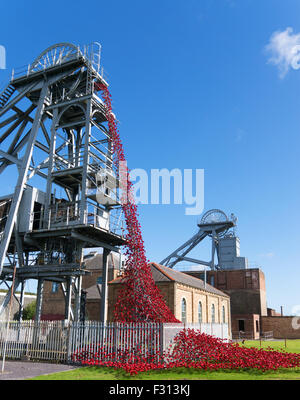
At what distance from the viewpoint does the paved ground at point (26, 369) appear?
11.5 m

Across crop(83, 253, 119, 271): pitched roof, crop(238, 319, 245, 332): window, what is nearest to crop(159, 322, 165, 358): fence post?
crop(83, 253, 119, 271): pitched roof

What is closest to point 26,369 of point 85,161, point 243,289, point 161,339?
point 161,339

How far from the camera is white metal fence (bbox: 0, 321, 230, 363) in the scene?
14.4 meters

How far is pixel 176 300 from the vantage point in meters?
26.9

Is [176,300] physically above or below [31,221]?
below

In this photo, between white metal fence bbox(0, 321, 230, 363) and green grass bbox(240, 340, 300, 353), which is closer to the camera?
white metal fence bbox(0, 321, 230, 363)

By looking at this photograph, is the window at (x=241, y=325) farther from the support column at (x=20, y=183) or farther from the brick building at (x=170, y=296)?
the support column at (x=20, y=183)

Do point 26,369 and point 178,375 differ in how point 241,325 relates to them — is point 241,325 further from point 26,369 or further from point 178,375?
point 26,369

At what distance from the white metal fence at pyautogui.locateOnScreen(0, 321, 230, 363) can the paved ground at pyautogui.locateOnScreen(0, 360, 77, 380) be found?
755 mm

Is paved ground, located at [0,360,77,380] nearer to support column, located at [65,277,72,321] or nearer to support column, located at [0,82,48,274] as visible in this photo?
support column, located at [65,277,72,321]

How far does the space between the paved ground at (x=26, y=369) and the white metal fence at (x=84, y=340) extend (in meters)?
0.76
